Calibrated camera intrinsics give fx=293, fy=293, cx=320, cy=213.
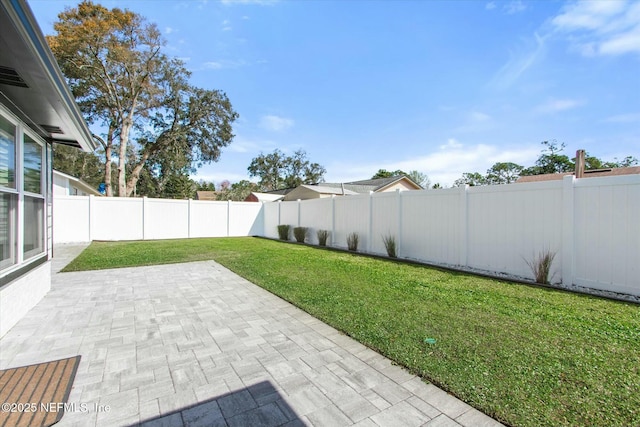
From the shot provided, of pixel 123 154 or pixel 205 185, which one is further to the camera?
pixel 205 185

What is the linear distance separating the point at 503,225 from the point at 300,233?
8.43 m

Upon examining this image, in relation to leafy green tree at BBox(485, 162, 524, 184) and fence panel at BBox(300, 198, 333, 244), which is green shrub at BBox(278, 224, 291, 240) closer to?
fence panel at BBox(300, 198, 333, 244)

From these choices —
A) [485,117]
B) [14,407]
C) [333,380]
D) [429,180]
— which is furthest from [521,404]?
[429,180]

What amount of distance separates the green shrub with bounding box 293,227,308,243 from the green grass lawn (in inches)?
262

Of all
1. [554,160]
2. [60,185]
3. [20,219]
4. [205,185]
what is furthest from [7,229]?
[205,185]

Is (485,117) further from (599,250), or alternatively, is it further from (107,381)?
(107,381)

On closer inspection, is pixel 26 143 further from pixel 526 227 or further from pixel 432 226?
pixel 526 227

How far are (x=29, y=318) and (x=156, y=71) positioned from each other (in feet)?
70.8

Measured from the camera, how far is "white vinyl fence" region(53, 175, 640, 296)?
4.66 m

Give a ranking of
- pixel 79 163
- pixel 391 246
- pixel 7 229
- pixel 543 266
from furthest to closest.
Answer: pixel 79 163 → pixel 391 246 → pixel 543 266 → pixel 7 229

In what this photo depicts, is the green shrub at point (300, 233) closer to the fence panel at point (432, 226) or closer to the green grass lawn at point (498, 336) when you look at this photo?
the fence panel at point (432, 226)

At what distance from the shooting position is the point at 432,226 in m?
7.53

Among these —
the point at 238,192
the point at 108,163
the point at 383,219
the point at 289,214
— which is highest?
the point at 108,163

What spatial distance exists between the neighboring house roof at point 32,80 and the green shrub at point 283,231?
9.89 m
